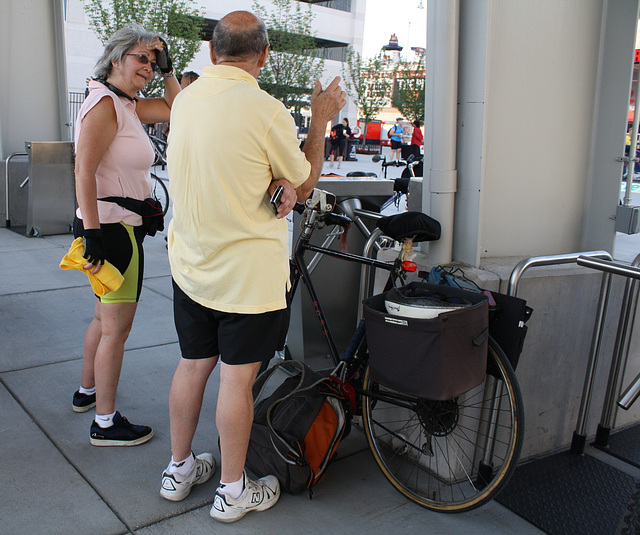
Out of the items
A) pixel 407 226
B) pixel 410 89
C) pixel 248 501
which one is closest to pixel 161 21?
pixel 410 89

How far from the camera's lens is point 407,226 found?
3018 millimetres

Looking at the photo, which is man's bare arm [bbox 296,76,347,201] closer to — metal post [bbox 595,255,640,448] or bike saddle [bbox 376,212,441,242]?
bike saddle [bbox 376,212,441,242]

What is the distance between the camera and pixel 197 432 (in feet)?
11.0

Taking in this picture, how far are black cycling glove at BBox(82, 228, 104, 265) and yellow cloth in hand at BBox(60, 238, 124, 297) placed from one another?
0.05 m

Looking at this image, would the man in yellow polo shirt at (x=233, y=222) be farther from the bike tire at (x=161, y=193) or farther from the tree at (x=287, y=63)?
the tree at (x=287, y=63)

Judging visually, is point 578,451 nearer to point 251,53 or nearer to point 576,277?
point 576,277

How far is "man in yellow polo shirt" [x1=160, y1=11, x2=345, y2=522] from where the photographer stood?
7.42 ft

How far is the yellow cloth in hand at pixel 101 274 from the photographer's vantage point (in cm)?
290

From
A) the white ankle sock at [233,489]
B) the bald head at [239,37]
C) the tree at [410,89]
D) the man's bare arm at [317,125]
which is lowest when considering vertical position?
the white ankle sock at [233,489]

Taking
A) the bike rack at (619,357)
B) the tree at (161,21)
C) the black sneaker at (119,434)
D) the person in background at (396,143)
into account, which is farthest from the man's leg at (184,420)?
the tree at (161,21)

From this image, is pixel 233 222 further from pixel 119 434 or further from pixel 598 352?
pixel 598 352

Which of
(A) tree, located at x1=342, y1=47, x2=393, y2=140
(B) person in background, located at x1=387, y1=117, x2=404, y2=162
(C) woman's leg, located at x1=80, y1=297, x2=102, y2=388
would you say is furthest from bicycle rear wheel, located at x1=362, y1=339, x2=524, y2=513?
(A) tree, located at x1=342, y1=47, x2=393, y2=140

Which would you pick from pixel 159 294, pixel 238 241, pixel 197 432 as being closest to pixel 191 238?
pixel 238 241

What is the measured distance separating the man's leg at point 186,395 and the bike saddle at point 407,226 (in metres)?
1.00
